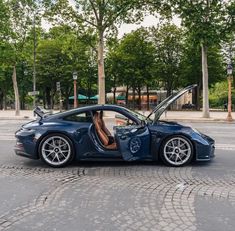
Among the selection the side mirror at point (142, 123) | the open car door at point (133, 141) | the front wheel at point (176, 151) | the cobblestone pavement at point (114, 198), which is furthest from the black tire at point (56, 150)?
the front wheel at point (176, 151)

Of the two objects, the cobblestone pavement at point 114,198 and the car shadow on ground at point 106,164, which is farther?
the car shadow on ground at point 106,164

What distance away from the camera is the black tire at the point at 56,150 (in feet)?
26.5

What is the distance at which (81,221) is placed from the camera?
15.5 ft

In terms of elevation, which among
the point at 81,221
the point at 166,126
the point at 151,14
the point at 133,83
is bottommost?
the point at 81,221

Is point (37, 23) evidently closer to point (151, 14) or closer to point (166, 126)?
point (151, 14)

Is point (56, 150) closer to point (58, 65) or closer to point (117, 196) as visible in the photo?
point (117, 196)

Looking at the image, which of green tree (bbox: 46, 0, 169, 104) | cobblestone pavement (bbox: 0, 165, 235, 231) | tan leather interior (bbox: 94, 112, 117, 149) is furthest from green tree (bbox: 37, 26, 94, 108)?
cobblestone pavement (bbox: 0, 165, 235, 231)

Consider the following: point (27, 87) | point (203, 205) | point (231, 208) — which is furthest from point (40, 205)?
point (27, 87)

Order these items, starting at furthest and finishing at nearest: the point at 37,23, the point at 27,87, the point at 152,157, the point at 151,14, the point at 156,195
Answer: the point at 27,87 < the point at 37,23 < the point at 151,14 < the point at 152,157 < the point at 156,195

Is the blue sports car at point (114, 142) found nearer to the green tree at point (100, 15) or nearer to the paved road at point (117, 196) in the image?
the paved road at point (117, 196)

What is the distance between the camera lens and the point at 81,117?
27.2ft

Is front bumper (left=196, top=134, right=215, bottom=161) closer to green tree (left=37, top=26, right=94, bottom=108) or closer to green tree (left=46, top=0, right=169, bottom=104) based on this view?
green tree (left=46, top=0, right=169, bottom=104)

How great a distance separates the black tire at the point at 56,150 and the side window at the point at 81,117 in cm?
43

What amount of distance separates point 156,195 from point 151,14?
26.4 meters
